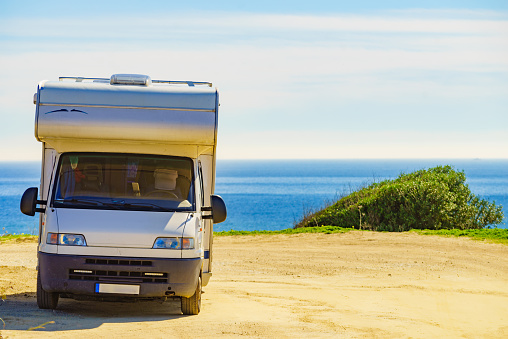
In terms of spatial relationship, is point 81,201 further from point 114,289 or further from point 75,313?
point 75,313

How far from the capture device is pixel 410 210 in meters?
24.9

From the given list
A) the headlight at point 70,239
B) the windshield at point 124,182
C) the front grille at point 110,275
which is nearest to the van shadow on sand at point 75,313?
the front grille at point 110,275

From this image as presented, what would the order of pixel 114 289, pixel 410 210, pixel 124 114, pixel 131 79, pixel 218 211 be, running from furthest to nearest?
1. pixel 410 210
2. pixel 131 79
3. pixel 218 211
4. pixel 124 114
5. pixel 114 289

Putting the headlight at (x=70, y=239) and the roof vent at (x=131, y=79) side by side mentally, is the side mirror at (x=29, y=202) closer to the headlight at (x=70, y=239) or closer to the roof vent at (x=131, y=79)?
the headlight at (x=70, y=239)

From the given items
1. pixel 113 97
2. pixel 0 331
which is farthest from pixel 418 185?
→ pixel 0 331

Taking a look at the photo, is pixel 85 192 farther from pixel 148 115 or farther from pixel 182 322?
pixel 182 322

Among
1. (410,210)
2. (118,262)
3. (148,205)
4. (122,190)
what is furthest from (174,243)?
(410,210)

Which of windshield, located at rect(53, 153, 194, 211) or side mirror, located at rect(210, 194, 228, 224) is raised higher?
windshield, located at rect(53, 153, 194, 211)

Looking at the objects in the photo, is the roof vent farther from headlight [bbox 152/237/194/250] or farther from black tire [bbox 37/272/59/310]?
black tire [bbox 37/272/59/310]

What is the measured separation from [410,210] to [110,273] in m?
17.2

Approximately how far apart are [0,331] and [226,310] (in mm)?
3463

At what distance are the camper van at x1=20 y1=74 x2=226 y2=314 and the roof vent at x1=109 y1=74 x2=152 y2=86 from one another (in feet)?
0.05

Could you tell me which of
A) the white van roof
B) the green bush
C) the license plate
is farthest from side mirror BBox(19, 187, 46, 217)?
the green bush

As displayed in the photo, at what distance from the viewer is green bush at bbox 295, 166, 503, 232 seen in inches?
979
